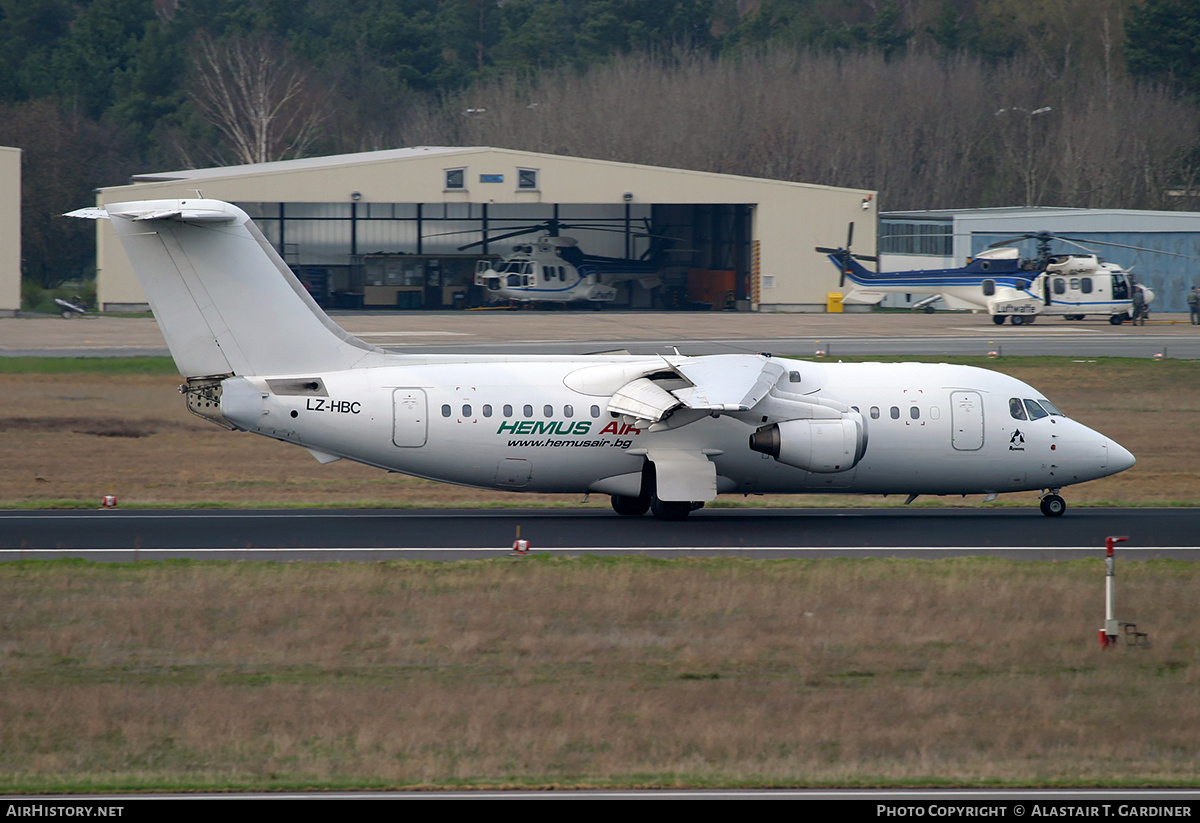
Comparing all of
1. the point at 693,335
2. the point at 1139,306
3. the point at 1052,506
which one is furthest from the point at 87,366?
the point at 1139,306

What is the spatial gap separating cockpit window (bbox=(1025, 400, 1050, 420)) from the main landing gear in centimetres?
680

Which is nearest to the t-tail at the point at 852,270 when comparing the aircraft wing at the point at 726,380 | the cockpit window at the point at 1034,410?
the cockpit window at the point at 1034,410

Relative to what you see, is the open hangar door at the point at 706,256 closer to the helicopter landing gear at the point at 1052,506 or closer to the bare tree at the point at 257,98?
the bare tree at the point at 257,98

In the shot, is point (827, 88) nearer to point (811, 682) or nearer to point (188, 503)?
point (188, 503)

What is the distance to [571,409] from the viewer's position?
24219 mm

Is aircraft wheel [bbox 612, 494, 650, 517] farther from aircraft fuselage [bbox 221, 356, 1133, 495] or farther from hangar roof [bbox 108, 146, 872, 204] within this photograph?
hangar roof [bbox 108, 146, 872, 204]

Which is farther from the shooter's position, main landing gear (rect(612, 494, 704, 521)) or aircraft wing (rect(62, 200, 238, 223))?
main landing gear (rect(612, 494, 704, 521))

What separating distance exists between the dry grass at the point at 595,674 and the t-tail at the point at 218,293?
5023 mm

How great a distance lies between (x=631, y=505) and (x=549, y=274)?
175 feet

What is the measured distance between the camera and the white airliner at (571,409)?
23.1 metres

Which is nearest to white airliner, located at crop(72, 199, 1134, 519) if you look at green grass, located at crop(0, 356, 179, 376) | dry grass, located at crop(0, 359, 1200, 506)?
dry grass, located at crop(0, 359, 1200, 506)

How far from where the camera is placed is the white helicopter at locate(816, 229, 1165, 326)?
65125 mm
